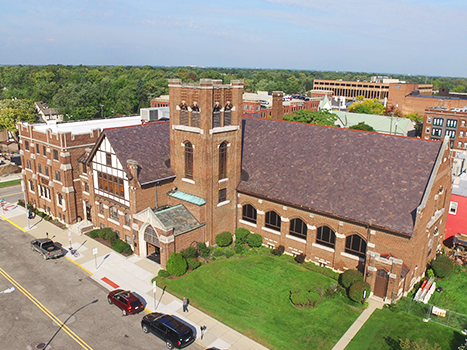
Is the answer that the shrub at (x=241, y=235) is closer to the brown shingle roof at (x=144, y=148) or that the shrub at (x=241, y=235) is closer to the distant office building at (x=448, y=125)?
the brown shingle roof at (x=144, y=148)

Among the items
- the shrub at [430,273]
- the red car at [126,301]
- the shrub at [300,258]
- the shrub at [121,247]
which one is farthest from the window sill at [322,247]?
the shrub at [121,247]

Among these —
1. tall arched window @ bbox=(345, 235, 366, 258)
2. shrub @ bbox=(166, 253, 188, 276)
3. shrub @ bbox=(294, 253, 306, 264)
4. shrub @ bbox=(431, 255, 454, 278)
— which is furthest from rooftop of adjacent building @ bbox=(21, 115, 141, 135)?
shrub @ bbox=(431, 255, 454, 278)

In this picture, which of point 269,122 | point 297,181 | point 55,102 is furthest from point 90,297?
point 55,102

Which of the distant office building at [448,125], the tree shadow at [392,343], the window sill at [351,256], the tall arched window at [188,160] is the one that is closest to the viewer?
the tree shadow at [392,343]

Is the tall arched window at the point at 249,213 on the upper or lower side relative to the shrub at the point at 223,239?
upper

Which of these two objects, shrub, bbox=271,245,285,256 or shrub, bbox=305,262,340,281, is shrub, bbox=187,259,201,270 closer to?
shrub, bbox=271,245,285,256
